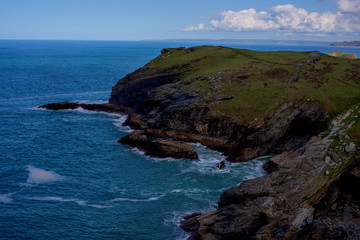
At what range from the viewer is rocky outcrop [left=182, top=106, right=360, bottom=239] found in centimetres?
3416

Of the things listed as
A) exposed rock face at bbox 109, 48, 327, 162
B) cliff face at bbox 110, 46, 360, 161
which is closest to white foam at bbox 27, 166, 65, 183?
cliff face at bbox 110, 46, 360, 161

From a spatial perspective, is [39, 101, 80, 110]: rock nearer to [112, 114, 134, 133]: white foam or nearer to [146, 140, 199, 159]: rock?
[112, 114, 134, 133]: white foam

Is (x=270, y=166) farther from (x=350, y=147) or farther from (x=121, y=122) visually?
(x=121, y=122)

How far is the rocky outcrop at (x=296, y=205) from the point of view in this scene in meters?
34.2

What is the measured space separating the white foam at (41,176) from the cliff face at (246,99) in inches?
954

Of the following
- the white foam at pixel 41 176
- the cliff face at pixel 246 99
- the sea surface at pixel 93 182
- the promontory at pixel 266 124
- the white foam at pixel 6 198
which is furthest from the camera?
the cliff face at pixel 246 99

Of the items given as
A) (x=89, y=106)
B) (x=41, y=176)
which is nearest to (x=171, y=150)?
(x=41, y=176)

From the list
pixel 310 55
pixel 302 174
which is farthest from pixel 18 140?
pixel 310 55

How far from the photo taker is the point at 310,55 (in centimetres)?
9012

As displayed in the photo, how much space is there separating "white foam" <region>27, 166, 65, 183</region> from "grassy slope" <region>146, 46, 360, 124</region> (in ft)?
110

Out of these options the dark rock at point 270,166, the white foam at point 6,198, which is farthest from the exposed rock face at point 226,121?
the white foam at point 6,198

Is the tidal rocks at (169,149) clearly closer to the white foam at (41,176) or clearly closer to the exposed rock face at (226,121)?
the exposed rock face at (226,121)

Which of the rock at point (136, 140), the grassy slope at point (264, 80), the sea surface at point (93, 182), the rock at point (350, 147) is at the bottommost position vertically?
the sea surface at point (93, 182)

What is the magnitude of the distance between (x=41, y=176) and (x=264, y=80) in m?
52.4
